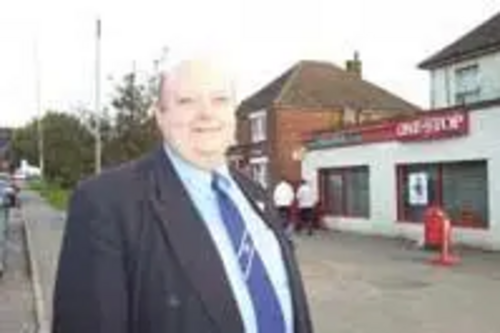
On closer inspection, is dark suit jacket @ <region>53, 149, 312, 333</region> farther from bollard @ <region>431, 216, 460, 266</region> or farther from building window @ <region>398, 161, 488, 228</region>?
building window @ <region>398, 161, 488, 228</region>

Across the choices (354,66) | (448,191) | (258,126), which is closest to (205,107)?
(448,191)

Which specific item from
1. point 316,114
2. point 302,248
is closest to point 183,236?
point 302,248

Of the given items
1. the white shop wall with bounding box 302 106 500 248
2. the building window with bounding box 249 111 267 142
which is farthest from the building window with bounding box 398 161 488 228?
the building window with bounding box 249 111 267 142

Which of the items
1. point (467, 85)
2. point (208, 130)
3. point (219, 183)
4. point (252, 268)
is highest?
point (467, 85)

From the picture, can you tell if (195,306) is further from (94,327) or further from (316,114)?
(316,114)

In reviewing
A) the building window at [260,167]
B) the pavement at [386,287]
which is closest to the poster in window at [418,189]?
the pavement at [386,287]

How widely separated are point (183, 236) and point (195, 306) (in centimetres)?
17

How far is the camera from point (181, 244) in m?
2.63

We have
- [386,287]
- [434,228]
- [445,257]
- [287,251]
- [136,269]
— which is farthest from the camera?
[434,228]

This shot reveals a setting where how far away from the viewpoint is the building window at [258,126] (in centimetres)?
5156

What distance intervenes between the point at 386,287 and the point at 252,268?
643 inches

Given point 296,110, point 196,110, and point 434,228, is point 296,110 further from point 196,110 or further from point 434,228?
point 196,110

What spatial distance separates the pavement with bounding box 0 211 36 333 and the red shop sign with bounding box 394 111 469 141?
11145mm

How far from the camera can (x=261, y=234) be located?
2877mm
